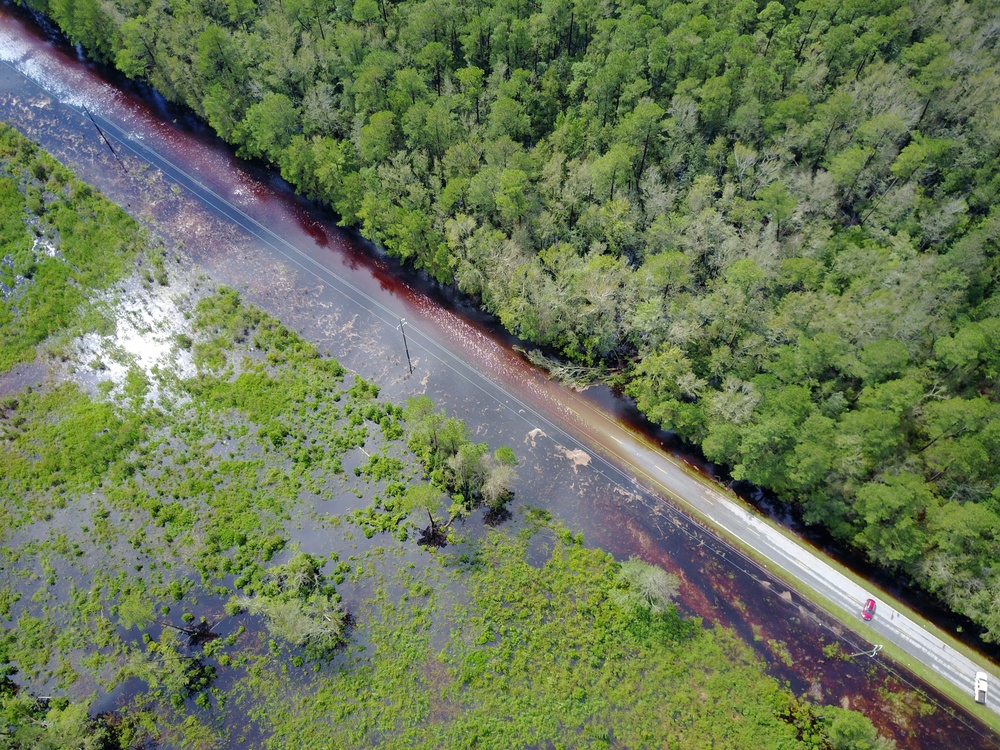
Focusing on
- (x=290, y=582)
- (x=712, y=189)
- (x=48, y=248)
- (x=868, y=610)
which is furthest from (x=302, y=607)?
(x=712, y=189)

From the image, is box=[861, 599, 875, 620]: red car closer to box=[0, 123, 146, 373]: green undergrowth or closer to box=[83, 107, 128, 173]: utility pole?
box=[0, 123, 146, 373]: green undergrowth

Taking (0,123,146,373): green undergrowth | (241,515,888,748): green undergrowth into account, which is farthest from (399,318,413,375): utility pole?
(0,123,146,373): green undergrowth

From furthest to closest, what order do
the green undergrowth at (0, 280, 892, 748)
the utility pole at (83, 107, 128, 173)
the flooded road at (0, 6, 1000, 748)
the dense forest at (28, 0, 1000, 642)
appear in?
the utility pole at (83, 107, 128, 173) < the dense forest at (28, 0, 1000, 642) < the flooded road at (0, 6, 1000, 748) < the green undergrowth at (0, 280, 892, 748)

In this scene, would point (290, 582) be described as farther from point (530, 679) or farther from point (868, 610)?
point (868, 610)

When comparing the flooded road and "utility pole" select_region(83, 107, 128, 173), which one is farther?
"utility pole" select_region(83, 107, 128, 173)

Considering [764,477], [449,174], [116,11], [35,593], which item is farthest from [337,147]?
[764,477]

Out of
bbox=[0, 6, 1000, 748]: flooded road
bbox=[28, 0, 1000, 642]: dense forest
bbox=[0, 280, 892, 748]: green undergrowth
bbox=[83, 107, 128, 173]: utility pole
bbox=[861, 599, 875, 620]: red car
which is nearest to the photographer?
bbox=[0, 280, 892, 748]: green undergrowth

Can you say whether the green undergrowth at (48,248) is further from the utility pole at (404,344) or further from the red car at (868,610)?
the red car at (868,610)

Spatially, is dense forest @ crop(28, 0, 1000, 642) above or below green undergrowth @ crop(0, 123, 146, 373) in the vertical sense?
above
